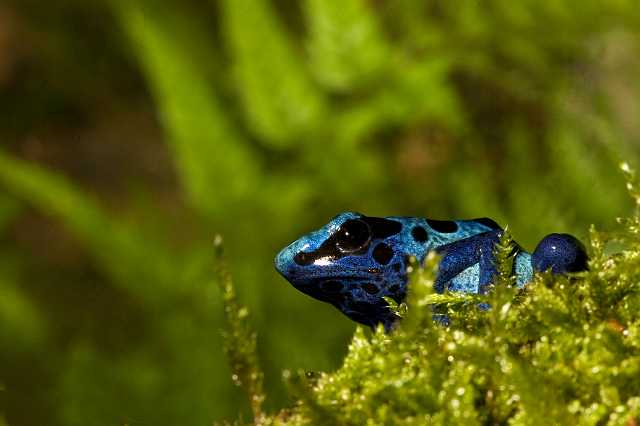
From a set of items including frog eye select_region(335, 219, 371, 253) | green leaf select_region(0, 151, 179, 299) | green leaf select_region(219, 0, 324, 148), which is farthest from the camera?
green leaf select_region(219, 0, 324, 148)

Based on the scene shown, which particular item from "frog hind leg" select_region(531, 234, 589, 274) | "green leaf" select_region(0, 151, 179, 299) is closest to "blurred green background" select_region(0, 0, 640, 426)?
"green leaf" select_region(0, 151, 179, 299)

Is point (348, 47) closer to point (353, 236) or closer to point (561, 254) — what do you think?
point (353, 236)

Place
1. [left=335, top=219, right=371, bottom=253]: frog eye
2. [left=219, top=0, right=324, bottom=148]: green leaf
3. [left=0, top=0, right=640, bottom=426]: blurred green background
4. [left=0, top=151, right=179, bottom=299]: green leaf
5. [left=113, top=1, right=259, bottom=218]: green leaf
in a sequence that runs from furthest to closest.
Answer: [left=219, top=0, right=324, bottom=148]: green leaf, [left=113, top=1, right=259, bottom=218]: green leaf, [left=0, top=151, right=179, bottom=299]: green leaf, [left=0, top=0, right=640, bottom=426]: blurred green background, [left=335, top=219, right=371, bottom=253]: frog eye

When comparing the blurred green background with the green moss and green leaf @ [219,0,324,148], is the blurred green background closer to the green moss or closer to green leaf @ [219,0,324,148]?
green leaf @ [219,0,324,148]

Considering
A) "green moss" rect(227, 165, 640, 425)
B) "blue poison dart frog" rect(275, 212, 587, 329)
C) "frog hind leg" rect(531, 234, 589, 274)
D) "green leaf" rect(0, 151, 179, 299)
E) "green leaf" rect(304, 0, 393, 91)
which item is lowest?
"green moss" rect(227, 165, 640, 425)

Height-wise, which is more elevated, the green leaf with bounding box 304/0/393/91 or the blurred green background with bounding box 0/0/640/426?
the green leaf with bounding box 304/0/393/91

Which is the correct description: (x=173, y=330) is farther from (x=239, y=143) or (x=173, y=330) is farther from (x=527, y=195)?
(x=527, y=195)

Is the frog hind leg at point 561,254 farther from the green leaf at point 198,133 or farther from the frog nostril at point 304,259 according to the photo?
the green leaf at point 198,133

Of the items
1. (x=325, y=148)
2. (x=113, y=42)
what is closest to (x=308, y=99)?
(x=325, y=148)
